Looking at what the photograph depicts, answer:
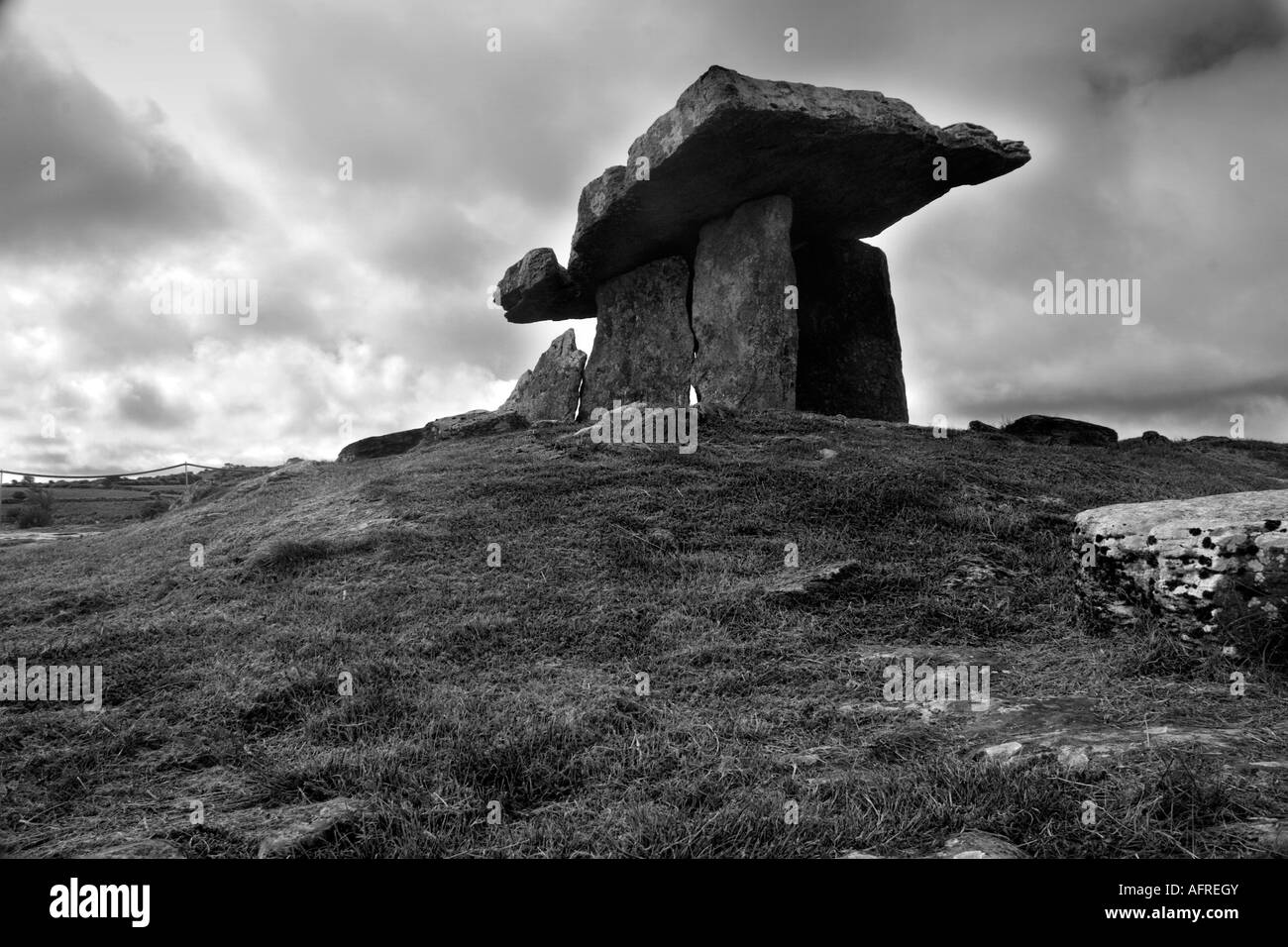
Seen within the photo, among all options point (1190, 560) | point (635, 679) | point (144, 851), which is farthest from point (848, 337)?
point (144, 851)

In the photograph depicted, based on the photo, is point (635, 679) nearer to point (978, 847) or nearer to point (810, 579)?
point (810, 579)

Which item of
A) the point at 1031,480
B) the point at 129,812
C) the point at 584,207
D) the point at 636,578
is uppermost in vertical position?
the point at 584,207

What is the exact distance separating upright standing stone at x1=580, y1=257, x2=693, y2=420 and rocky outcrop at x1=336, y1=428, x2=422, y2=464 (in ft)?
14.7

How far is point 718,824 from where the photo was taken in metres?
3.39

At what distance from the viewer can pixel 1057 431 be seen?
1714 cm

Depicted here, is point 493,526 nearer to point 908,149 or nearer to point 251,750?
point 251,750

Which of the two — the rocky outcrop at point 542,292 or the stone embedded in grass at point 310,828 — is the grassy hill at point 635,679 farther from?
the rocky outcrop at point 542,292

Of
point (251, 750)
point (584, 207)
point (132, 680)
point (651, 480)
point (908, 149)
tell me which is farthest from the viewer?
point (584, 207)

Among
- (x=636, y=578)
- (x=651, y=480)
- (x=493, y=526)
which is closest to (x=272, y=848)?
(x=636, y=578)

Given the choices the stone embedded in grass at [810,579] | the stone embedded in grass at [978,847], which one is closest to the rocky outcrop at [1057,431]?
the stone embedded in grass at [810,579]

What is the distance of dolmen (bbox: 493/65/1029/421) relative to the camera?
1598cm

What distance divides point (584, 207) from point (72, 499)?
2760 cm

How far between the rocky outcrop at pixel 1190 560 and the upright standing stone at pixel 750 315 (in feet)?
35.5

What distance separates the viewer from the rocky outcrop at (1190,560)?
5246mm
